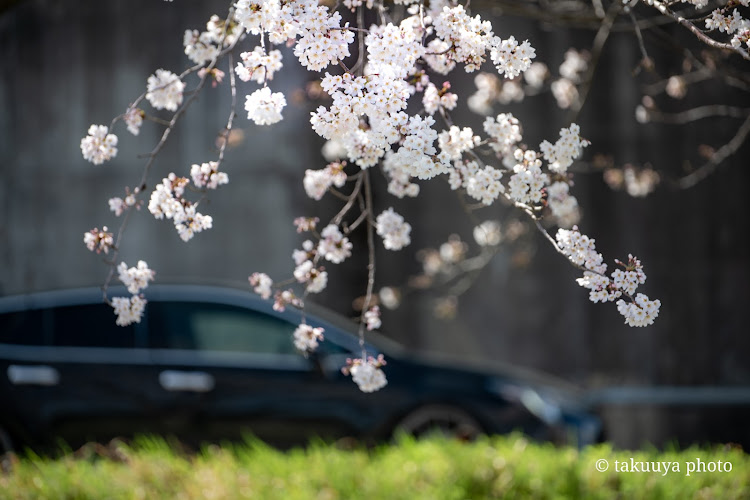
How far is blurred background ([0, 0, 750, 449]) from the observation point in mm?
8695

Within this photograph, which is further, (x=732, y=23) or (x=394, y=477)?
(x=394, y=477)

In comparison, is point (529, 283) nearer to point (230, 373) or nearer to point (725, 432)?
point (725, 432)

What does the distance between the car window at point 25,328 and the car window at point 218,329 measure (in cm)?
72

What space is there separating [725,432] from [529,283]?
231 cm

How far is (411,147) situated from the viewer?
269 centimetres

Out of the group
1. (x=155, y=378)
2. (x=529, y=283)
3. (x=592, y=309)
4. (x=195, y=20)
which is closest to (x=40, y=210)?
(x=195, y=20)

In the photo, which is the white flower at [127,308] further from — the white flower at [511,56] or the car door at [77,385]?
the car door at [77,385]

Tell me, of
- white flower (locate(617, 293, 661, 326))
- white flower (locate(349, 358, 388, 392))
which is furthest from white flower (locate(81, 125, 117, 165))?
white flower (locate(617, 293, 661, 326))

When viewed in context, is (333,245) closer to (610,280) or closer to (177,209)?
(177,209)

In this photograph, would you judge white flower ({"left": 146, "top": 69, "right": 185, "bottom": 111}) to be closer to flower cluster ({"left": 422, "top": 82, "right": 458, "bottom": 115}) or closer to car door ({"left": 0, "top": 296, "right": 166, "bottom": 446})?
flower cluster ({"left": 422, "top": 82, "right": 458, "bottom": 115})

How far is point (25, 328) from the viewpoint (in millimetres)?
6160

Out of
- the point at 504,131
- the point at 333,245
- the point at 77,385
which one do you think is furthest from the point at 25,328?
the point at 504,131

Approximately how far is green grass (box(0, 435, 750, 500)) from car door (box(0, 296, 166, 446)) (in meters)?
1.29

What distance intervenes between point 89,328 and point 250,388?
1.24 meters
